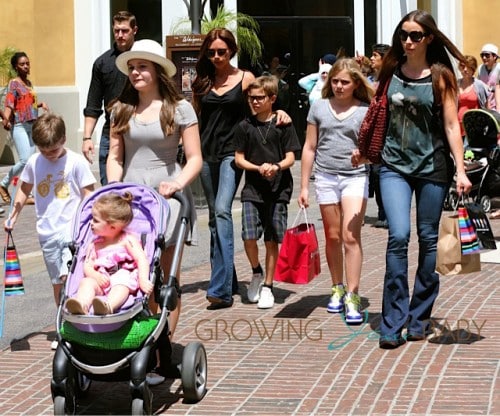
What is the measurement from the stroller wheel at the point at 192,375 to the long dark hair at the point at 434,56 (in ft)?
7.84

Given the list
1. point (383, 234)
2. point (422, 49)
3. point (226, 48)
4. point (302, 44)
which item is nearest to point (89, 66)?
point (302, 44)

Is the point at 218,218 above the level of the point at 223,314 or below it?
above

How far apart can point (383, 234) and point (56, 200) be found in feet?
19.8

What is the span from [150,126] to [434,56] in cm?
191

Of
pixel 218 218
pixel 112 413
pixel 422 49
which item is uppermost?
pixel 422 49

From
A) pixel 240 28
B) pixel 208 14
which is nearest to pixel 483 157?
pixel 240 28

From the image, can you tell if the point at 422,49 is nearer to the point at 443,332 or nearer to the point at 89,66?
the point at 443,332

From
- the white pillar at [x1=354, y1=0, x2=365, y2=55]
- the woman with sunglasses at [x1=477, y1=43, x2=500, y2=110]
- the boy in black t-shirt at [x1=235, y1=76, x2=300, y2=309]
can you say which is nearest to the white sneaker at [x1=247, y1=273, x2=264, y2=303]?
the boy in black t-shirt at [x1=235, y1=76, x2=300, y2=309]

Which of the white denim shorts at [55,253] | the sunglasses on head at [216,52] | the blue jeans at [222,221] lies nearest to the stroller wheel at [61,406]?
the white denim shorts at [55,253]

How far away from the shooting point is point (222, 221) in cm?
948

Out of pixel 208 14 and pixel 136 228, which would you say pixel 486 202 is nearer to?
pixel 208 14

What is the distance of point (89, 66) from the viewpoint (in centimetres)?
2305

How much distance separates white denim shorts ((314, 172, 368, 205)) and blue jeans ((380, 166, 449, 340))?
817 millimetres

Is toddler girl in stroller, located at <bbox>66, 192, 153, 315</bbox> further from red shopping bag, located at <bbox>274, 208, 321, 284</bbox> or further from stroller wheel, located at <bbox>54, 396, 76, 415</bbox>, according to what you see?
red shopping bag, located at <bbox>274, 208, 321, 284</bbox>
